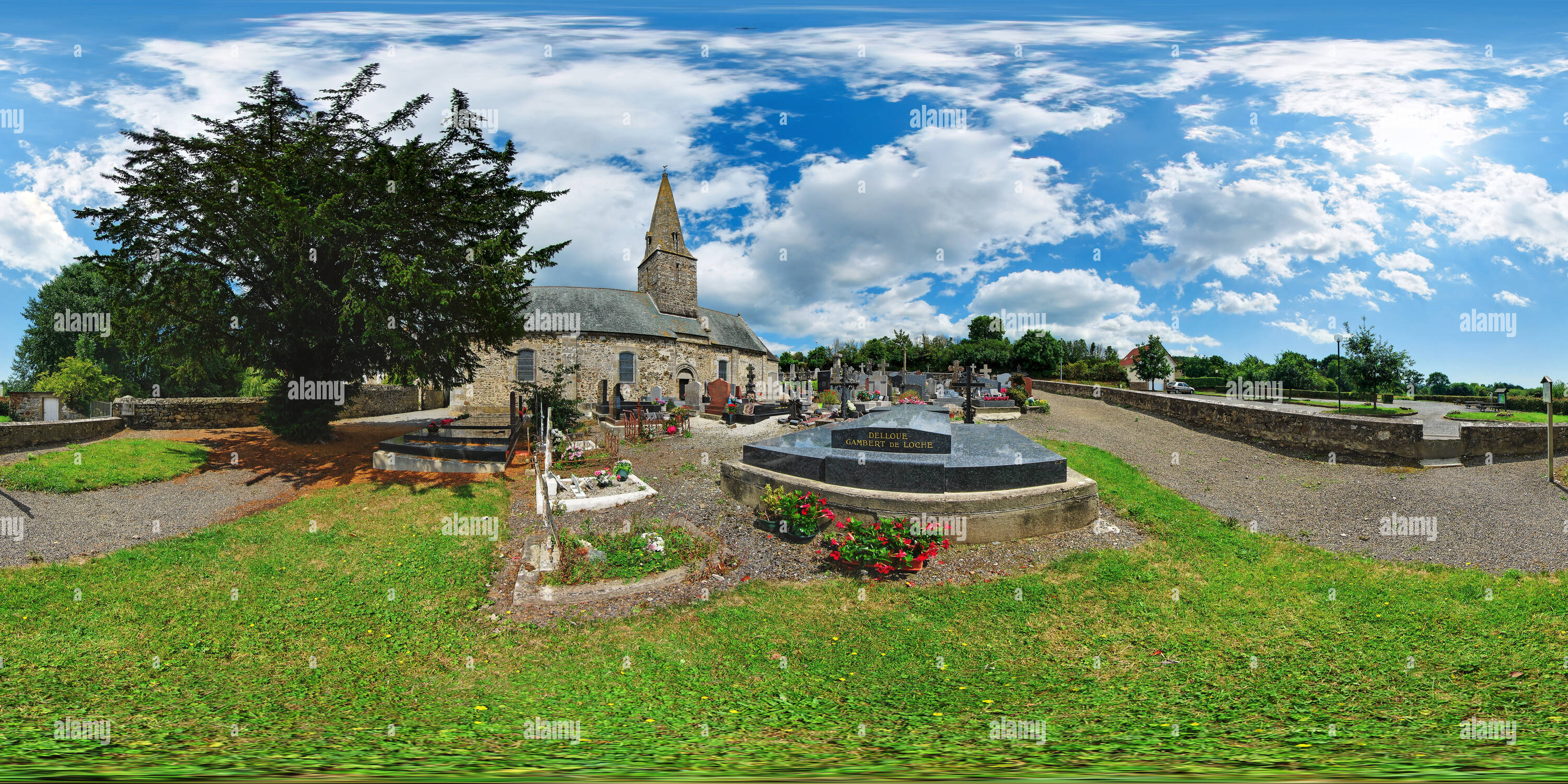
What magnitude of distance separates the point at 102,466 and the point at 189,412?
6767 mm

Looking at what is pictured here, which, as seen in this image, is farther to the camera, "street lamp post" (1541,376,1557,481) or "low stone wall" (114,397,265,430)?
"low stone wall" (114,397,265,430)

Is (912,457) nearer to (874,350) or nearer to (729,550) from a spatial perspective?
(729,550)

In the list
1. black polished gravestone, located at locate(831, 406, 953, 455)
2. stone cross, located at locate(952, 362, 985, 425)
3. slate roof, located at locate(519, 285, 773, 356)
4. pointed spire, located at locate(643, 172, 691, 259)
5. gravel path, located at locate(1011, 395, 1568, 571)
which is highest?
pointed spire, located at locate(643, 172, 691, 259)

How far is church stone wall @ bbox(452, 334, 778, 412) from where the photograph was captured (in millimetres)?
32875

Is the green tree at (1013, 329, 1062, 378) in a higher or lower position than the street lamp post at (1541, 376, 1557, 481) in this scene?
higher

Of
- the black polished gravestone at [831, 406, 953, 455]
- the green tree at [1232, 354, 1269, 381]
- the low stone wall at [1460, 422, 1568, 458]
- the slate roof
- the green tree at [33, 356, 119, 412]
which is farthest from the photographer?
the green tree at [1232, 354, 1269, 381]

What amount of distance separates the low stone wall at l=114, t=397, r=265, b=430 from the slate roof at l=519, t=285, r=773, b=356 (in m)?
17.2

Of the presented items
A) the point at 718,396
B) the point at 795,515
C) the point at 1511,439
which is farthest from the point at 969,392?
the point at 718,396

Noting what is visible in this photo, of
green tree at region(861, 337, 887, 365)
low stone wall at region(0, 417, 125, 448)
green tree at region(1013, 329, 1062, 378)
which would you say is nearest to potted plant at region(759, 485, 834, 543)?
low stone wall at region(0, 417, 125, 448)

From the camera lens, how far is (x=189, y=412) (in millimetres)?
16250

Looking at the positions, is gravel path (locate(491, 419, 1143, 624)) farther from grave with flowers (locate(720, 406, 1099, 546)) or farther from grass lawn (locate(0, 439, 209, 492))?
grass lawn (locate(0, 439, 209, 492))

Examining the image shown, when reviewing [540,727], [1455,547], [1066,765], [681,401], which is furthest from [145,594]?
[681,401]

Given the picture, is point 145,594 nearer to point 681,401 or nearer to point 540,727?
point 540,727

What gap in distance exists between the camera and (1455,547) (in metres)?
7.71
